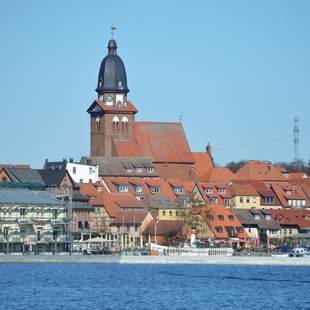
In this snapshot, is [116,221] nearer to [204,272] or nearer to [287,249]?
[287,249]

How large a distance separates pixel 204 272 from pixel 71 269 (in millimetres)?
11004

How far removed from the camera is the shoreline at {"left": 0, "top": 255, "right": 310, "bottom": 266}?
467ft

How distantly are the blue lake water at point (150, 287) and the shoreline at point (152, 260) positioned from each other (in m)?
Result: 2.21

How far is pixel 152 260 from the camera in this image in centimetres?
14688

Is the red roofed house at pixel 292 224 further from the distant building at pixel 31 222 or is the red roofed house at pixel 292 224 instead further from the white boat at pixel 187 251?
the distant building at pixel 31 222

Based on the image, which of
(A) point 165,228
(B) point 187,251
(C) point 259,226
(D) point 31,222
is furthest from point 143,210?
(B) point 187,251

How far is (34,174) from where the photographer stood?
181 metres

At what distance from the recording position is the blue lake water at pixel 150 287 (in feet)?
320

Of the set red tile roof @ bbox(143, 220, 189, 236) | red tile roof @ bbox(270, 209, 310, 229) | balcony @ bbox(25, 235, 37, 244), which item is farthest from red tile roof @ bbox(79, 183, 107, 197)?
red tile roof @ bbox(270, 209, 310, 229)

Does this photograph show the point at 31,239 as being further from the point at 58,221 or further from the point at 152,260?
the point at 152,260

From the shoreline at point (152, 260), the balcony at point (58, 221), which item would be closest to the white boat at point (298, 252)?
the shoreline at point (152, 260)

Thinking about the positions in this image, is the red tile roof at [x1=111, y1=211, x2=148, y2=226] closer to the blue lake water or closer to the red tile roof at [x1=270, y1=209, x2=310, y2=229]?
the red tile roof at [x1=270, y1=209, x2=310, y2=229]

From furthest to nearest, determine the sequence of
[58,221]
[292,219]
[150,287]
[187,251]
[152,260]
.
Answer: [292,219] → [58,221] → [187,251] → [152,260] → [150,287]

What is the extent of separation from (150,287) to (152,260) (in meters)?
34.8
